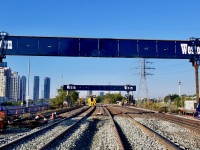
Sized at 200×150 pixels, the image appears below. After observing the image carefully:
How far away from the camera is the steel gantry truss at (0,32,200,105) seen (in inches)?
1344

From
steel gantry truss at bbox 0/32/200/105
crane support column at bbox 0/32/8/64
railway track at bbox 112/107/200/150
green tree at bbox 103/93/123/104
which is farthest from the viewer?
green tree at bbox 103/93/123/104

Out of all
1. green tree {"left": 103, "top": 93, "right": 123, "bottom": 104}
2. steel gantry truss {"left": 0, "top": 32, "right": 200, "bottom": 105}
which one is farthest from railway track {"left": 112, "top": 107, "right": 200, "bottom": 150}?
green tree {"left": 103, "top": 93, "right": 123, "bottom": 104}

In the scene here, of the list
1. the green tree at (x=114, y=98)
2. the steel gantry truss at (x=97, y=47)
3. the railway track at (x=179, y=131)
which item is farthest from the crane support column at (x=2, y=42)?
the green tree at (x=114, y=98)

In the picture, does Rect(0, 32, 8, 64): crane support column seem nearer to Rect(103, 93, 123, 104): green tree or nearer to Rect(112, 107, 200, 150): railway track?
Rect(112, 107, 200, 150): railway track

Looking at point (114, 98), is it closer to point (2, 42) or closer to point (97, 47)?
point (97, 47)

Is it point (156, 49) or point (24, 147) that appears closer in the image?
point (24, 147)

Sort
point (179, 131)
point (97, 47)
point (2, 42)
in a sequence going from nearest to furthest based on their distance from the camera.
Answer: point (179, 131)
point (2, 42)
point (97, 47)

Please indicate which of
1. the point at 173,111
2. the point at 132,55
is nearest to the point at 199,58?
the point at 132,55

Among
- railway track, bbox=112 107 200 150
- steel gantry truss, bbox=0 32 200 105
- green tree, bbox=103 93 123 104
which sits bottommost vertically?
railway track, bbox=112 107 200 150

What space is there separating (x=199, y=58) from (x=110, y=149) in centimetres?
2386

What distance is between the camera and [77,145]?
15.8 m

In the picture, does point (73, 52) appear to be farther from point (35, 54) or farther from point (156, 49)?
point (156, 49)

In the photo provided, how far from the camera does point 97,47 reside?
3459cm

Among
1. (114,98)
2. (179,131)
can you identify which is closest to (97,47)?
(179,131)
